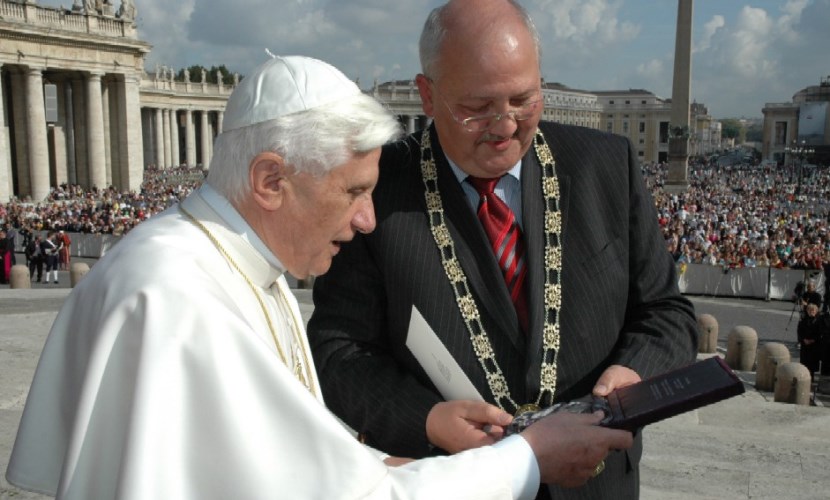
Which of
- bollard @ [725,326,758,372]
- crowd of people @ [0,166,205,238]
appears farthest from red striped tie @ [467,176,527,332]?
crowd of people @ [0,166,205,238]

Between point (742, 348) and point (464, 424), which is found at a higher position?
point (464, 424)

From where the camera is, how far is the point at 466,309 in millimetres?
2426

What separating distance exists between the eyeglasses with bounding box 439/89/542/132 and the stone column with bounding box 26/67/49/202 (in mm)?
39190

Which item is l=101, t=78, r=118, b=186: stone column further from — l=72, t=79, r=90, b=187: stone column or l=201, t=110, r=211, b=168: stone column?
l=201, t=110, r=211, b=168: stone column

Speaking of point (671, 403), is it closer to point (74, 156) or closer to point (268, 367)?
point (268, 367)

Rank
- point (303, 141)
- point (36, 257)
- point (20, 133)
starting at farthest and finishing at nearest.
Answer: point (20, 133) → point (36, 257) → point (303, 141)

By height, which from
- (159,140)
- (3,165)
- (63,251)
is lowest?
(63,251)

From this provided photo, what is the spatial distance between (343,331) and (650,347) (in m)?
0.96

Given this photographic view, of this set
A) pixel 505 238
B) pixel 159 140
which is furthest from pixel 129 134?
pixel 505 238

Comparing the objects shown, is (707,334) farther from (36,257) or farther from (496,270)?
(36,257)

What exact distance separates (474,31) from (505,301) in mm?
809

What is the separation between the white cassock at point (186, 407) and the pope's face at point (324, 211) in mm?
300

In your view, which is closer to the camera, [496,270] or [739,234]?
[496,270]

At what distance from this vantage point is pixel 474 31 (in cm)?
227
